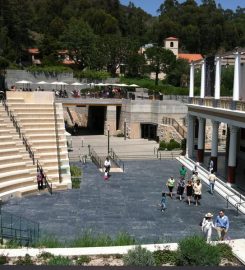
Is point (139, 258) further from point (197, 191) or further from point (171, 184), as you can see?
point (171, 184)

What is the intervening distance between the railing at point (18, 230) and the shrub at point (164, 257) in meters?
4.98

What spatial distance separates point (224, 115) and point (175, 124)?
62.2 ft

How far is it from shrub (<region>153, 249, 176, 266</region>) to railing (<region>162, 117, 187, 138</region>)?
32574mm

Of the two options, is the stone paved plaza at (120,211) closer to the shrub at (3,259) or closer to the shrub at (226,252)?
the shrub at (226,252)

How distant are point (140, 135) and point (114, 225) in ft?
106

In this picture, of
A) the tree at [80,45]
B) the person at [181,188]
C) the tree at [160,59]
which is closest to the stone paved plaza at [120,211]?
the person at [181,188]

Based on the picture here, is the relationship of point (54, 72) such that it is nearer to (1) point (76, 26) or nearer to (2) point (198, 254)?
(1) point (76, 26)

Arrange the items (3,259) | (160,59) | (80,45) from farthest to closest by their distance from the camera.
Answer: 1. (80,45)
2. (160,59)
3. (3,259)

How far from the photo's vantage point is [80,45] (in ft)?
279

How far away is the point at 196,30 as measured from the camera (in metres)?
130

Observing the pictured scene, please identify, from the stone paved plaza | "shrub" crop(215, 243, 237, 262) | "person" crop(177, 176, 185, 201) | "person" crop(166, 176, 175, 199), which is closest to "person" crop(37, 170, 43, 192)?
the stone paved plaza

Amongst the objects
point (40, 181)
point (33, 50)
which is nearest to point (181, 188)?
point (40, 181)

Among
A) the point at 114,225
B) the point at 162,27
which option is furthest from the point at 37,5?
the point at 114,225

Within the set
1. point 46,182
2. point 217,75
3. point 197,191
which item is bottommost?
point 46,182
